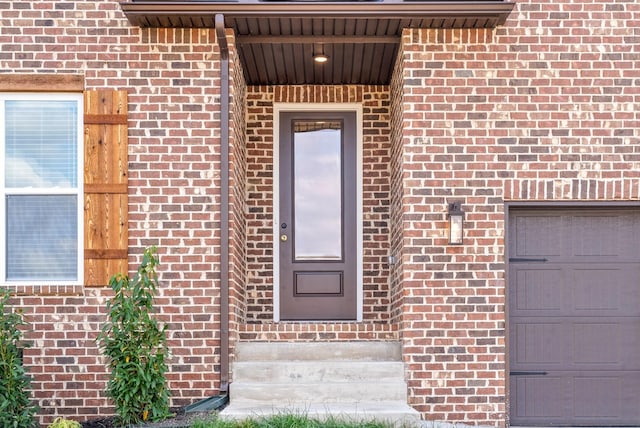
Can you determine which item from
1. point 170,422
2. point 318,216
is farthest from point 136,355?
point 318,216

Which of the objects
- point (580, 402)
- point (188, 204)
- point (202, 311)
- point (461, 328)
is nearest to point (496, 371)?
point (461, 328)

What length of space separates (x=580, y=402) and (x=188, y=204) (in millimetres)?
3917

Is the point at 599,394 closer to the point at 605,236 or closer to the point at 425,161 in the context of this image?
the point at 605,236

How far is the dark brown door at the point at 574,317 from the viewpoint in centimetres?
722

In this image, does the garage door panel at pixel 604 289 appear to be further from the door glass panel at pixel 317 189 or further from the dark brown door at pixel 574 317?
the door glass panel at pixel 317 189

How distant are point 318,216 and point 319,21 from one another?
7.55 feet

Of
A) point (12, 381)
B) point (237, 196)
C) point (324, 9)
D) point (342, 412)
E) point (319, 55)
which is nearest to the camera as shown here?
point (12, 381)

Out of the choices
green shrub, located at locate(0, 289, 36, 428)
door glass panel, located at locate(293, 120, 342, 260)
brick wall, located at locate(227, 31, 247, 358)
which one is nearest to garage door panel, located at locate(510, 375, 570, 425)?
door glass panel, located at locate(293, 120, 342, 260)

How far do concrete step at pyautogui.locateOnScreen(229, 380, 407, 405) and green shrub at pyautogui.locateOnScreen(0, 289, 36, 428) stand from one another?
1.66 metres

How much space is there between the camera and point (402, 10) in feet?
22.5

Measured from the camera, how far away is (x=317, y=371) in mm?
7035

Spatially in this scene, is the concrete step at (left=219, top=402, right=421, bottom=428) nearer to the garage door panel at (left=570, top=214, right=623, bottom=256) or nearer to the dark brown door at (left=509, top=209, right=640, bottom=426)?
the dark brown door at (left=509, top=209, right=640, bottom=426)

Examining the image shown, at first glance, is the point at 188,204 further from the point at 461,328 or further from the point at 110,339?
the point at 461,328

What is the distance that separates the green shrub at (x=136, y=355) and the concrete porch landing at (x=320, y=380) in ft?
2.00
